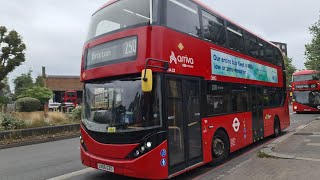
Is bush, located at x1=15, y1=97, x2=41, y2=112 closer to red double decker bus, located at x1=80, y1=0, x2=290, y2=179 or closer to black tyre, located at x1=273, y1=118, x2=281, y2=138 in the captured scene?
black tyre, located at x1=273, y1=118, x2=281, y2=138

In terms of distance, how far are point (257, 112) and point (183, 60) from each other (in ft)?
18.3

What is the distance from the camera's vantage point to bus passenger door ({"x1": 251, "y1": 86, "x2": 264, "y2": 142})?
11943mm

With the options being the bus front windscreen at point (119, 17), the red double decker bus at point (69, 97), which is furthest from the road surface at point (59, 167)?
the red double decker bus at point (69, 97)

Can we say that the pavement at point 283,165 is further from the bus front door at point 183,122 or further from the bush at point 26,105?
the bush at point 26,105

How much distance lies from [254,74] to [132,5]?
6.09 m

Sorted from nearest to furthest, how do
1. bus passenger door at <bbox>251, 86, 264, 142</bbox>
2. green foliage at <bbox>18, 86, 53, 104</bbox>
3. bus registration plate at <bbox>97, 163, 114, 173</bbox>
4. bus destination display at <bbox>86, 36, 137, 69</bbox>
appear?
bus registration plate at <bbox>97, 163, 114, 173</bbox>
bus destination display at <bbox>86, 36, 137, 69</bbox>
bus passenger door at <bbox>251, 86, 264, 142</bbox>
green foliage at <bbox>18, 86, 53, 104</bbox>

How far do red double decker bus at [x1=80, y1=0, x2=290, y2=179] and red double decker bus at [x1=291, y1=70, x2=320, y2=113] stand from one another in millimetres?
24693

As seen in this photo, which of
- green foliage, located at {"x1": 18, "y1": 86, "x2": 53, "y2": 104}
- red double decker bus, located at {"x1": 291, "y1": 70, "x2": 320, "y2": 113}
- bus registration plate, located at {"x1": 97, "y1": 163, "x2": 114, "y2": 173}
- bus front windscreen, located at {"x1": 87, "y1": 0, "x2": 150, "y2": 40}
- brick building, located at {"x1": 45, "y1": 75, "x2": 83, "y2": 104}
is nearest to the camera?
bus registration plate, located at {"x1": 97, "y1": 163, "x2": 114, "y2": 173}

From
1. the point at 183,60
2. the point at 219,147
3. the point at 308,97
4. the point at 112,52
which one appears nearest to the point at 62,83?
the point at 308,97

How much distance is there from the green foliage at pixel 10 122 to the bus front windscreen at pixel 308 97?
83.3 feet

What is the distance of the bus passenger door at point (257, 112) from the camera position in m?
11.9

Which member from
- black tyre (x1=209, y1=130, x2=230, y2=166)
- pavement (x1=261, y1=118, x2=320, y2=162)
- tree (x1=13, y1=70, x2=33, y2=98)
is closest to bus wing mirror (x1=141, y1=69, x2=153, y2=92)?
black tyre (x1=209, y1=130, x2=230, y2=166)

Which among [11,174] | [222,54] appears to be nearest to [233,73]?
[222,54]

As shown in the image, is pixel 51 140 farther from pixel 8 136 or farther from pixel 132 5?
pixel 132 5
